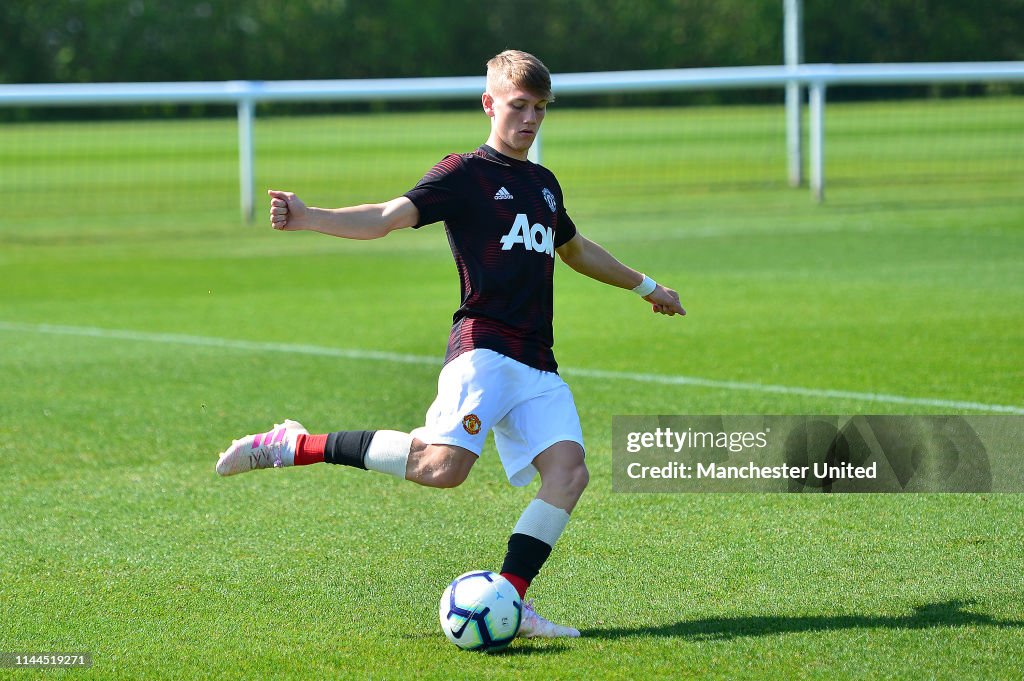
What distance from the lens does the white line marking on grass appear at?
8062mm

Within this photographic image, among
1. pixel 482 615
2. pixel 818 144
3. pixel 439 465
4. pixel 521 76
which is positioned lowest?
pixel 482 615

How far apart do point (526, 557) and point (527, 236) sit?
3.47 ft

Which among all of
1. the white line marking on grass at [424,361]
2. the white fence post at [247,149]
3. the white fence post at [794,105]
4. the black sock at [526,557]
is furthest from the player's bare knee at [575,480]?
the white fence post at [794,105]

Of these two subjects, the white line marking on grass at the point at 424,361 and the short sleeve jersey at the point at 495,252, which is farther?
the white line marking on grass at the point at 424,361

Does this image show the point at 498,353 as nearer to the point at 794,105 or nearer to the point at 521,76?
the point at 521,76

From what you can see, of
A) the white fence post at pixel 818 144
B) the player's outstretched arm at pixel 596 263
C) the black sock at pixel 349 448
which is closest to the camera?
the black sock at pixel 349 448

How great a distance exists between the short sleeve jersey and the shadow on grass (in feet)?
3.10

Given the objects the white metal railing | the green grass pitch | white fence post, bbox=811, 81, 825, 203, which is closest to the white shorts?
the green grass pitch

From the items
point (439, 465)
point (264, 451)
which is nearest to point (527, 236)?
point (439, 465)

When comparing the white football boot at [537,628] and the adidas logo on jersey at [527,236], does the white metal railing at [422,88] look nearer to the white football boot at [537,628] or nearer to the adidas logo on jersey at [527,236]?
the adidas logo on jersey at [527,236]

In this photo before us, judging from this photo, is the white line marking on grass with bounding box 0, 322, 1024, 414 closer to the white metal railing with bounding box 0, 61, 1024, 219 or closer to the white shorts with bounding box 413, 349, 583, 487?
the white shorts with bounding box 413, 349, 583, 487

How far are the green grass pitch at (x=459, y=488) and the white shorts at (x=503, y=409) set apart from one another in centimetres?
55

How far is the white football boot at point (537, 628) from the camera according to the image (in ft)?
14.7

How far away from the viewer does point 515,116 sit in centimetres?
480
